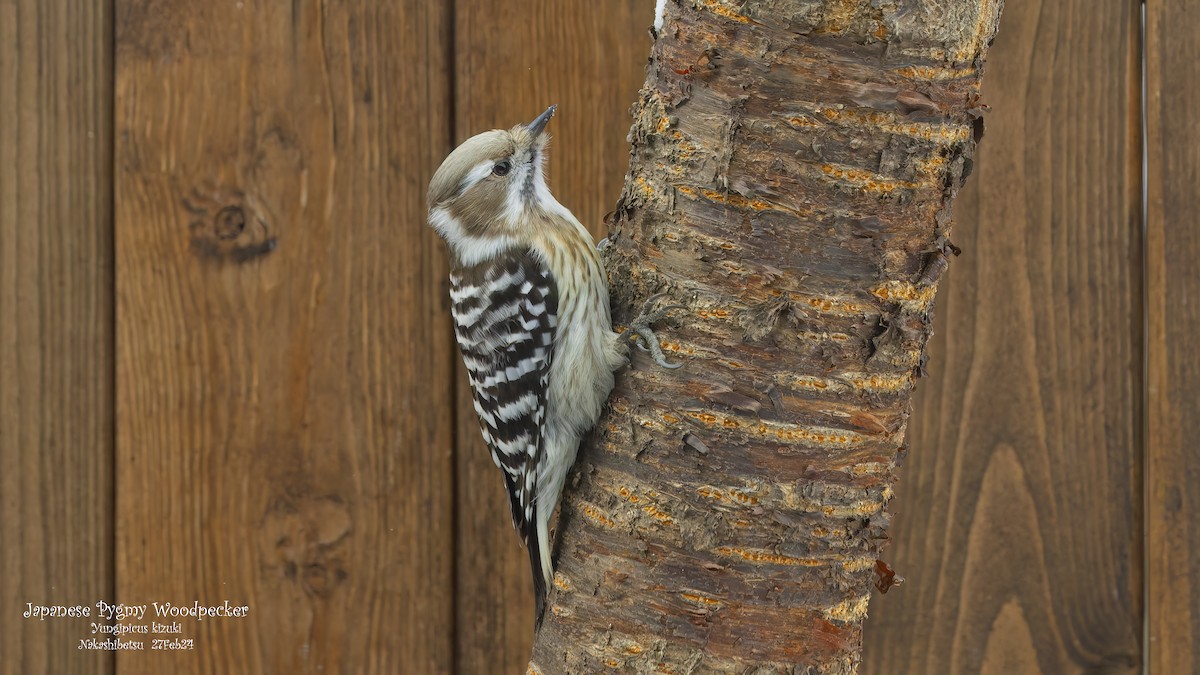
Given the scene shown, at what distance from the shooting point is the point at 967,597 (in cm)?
229

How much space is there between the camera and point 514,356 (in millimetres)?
2143

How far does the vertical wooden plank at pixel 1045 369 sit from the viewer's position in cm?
223

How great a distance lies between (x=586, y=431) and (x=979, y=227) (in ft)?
3.38

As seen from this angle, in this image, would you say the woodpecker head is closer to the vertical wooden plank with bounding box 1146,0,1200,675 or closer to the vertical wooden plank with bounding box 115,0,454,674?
the vertical wooden plank with bounding box 115,0,454,674

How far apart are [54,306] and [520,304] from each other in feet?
3.44

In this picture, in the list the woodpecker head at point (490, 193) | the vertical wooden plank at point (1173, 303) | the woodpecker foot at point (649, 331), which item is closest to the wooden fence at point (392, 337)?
the vertical wooden plank at point (1173, 303)

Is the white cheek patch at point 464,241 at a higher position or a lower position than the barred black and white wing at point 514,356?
higher

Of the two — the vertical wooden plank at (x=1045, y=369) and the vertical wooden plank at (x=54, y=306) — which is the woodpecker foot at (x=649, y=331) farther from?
the vertical wooden plank at (x=54, y=306)

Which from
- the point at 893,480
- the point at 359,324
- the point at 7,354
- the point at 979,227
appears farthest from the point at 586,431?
the point at 7,354

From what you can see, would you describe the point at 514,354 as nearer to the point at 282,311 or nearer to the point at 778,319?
the point at 282,311

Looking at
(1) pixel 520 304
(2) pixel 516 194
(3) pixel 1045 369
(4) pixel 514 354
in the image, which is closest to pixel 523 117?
(2) pixel 516 194

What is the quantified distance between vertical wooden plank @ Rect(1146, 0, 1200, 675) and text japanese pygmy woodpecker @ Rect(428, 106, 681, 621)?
1223 millimetres

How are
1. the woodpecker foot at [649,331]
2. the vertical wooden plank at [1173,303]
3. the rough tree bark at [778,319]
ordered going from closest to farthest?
the rough tree bark at [778,319] → the woodpecker foot at [649,331] → the vertical wooden plank at [1173,303]

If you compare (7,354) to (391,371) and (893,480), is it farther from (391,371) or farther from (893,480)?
(893,480)
